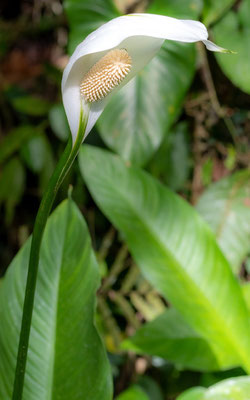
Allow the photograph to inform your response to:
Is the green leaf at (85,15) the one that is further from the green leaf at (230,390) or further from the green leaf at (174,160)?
the green leaf at (230,390)

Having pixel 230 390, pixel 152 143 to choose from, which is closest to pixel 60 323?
pixel 230 390

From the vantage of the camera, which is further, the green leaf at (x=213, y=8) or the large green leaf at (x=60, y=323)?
the green leaf at (x=213, y=8)

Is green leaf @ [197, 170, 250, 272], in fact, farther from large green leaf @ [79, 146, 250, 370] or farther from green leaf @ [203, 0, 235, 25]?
green leaf @ [203, 0, 235, 25]

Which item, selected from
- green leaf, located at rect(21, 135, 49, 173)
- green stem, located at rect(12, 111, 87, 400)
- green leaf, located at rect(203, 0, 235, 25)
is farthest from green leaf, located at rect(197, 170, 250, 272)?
green stem, located at rect(12, 111, 87, 400)

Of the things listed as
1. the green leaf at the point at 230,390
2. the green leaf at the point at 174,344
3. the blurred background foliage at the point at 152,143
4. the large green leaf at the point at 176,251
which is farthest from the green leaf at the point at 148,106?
the green leaf at the point at 230,390

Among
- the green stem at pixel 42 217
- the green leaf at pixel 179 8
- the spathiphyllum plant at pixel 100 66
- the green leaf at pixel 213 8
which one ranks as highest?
A: the spathiphyllum plant at pixel 100 66

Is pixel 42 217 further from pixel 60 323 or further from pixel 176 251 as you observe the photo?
pixel 176 251
